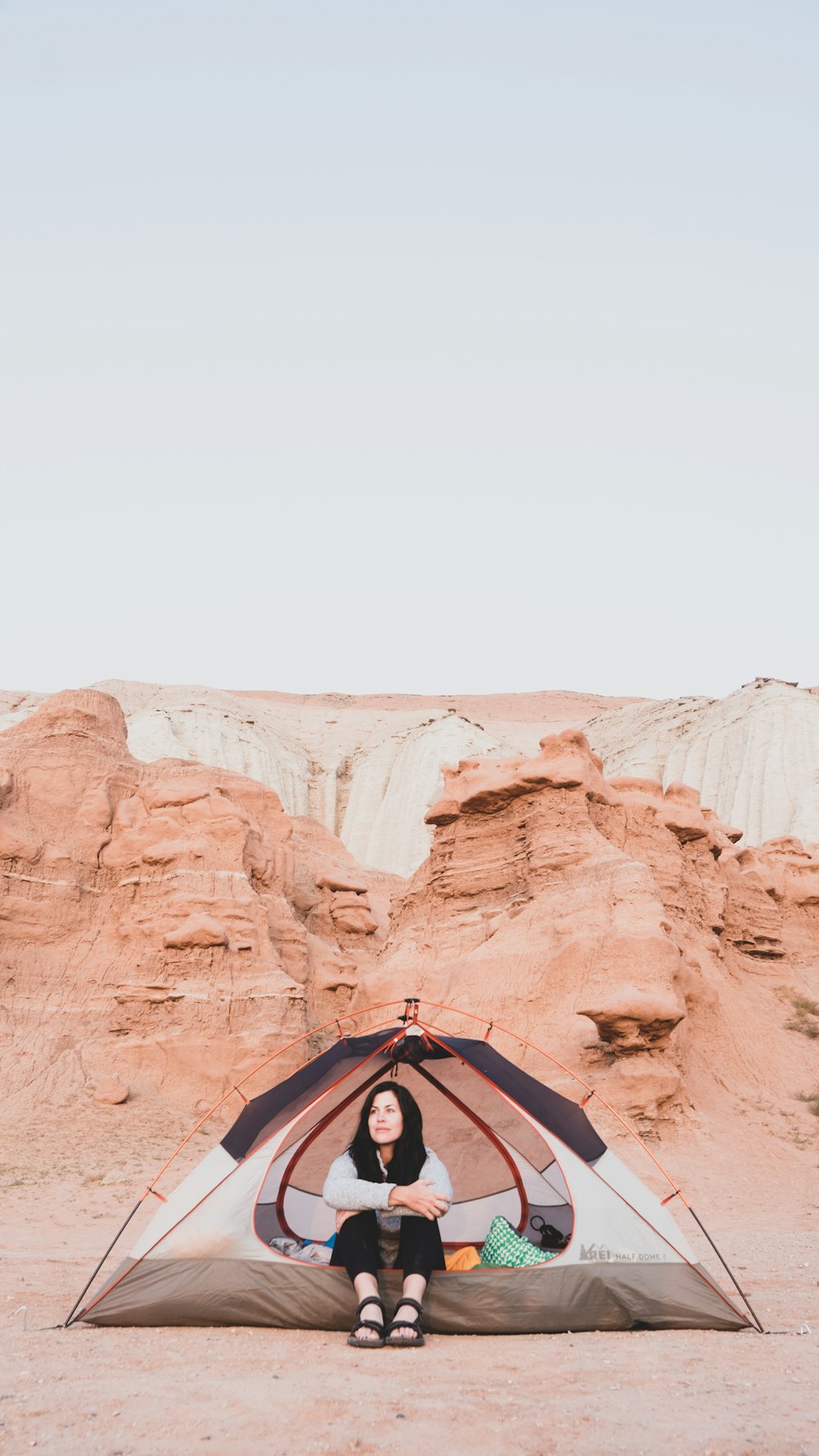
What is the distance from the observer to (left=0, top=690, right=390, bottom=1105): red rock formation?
63.6 feet

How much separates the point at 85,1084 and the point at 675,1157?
33.2 ft

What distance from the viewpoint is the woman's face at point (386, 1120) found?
6598 millimetres

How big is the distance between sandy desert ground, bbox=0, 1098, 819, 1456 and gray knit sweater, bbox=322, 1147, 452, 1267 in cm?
66

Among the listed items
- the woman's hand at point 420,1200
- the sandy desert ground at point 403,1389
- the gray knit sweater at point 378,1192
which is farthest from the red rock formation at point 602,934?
the woman's hand at point 420,1200

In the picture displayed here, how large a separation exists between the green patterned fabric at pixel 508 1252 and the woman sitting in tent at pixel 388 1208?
2.53 feet

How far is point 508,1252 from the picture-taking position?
7.20 m

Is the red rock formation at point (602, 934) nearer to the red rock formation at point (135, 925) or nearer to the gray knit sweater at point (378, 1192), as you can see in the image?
the red rock formation at point (135, 925)

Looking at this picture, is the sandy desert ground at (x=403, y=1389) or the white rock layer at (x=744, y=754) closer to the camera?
the sandy desert ground at (x=403, y=1389)

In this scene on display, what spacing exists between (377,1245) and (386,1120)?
0.73 meters

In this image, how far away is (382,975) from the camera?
18.9m

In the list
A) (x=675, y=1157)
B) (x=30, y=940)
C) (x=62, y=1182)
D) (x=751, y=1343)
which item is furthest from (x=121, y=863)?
(x=751, y=1343)

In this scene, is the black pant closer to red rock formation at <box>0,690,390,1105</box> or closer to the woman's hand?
the woman's hand

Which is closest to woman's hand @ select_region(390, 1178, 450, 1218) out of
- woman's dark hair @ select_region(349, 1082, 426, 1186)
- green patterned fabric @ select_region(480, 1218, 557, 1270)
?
woman's dark hair @ select_region(349, 1082, 426, 1186)

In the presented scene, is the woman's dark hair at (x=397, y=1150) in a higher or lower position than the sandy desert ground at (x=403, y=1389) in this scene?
higher
